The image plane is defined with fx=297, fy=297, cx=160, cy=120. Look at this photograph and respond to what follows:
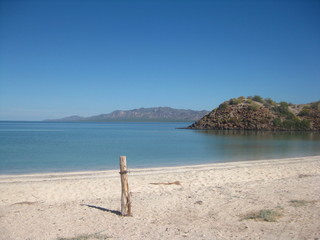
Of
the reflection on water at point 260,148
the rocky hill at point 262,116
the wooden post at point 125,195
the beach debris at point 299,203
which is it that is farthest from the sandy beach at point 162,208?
the rocky hill at point 262,116

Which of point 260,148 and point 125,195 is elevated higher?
point 125,195

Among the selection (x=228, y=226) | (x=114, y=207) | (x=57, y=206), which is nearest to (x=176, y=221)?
(x=228, y=226)

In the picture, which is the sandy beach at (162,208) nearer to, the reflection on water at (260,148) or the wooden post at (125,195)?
the wooden post at (125,195)

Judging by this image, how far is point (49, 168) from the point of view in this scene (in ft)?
60.0

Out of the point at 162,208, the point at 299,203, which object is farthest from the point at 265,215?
the point at 162,208

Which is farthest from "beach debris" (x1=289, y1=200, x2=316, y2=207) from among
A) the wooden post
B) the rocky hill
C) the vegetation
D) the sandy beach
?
the rocky hill

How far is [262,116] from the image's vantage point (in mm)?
71750

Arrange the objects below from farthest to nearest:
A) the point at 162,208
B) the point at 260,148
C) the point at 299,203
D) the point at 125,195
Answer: the point at 260,148
the point at 162,208
the point at 299,203
the point at 125,195

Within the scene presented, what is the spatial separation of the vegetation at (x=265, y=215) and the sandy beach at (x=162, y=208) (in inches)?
0.9

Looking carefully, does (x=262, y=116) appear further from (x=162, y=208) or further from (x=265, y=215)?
(x=265, y=215)

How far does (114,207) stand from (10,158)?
53.7 feet

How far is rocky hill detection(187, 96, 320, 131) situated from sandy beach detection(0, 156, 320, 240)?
59086 mm

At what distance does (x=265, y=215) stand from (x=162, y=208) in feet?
9.63

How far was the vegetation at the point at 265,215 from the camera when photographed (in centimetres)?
737
